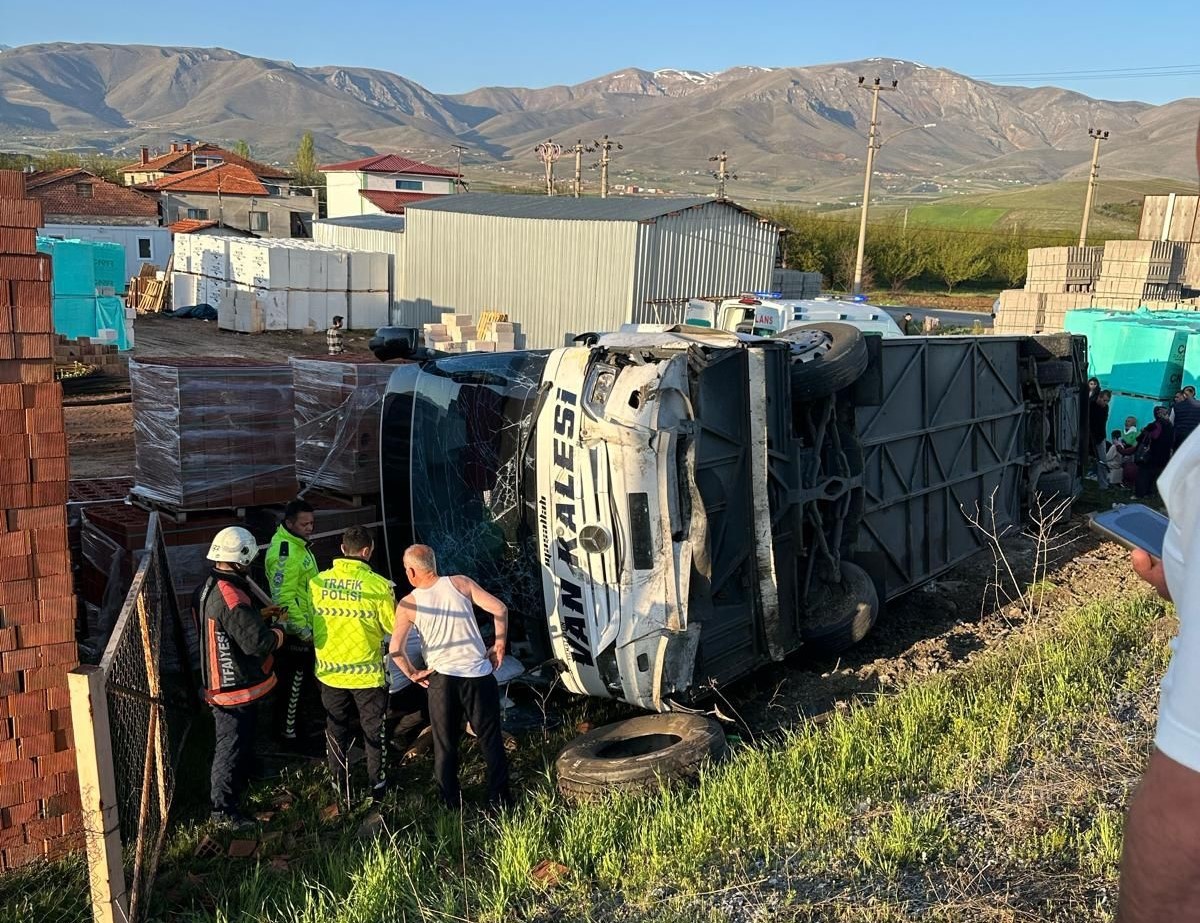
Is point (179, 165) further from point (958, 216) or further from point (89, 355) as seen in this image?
point (958, 216)

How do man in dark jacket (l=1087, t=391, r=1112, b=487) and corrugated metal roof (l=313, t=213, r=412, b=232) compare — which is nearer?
man in dark jacket (l=1087, t=391, r=1112, b=487)

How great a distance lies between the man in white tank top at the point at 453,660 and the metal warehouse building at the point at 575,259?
20.0 meters

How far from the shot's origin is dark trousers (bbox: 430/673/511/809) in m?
5.48

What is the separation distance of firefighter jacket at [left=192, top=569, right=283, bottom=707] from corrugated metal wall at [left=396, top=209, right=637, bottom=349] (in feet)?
67.3

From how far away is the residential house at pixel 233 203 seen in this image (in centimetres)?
4969

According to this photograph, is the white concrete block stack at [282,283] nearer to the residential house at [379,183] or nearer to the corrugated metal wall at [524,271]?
the corrugated metal wall at [524,271]

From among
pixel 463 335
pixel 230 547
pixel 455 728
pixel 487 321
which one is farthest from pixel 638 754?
pixel 487 321

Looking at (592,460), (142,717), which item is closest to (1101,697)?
(592,460)

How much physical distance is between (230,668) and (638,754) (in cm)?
228

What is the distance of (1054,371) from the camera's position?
11.1 metres

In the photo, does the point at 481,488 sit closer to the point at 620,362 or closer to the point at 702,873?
the point at 620,362

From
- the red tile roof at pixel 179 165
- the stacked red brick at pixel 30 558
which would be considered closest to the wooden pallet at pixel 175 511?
the stacked red brick at pixel 30 558

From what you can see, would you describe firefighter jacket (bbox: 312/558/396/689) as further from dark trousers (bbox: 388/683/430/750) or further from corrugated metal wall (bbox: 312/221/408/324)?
corrugated metal wall (bbox: 312/221/408/324)

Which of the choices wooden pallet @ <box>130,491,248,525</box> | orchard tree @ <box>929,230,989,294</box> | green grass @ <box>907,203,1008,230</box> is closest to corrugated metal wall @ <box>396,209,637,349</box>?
wooden pallet @ <box>130,491,248,525</box>
